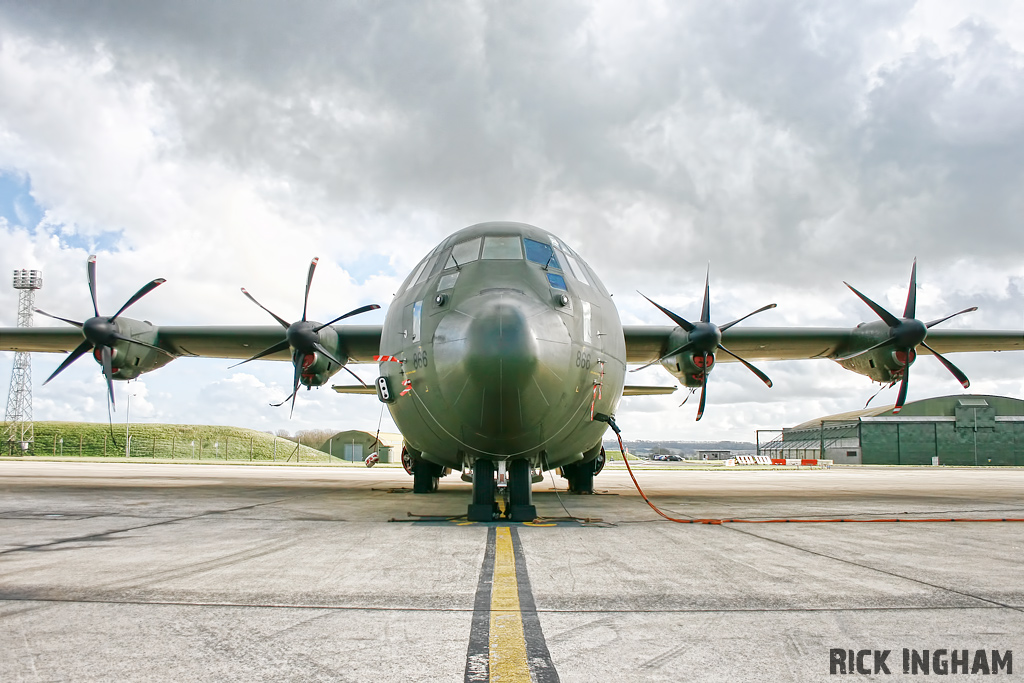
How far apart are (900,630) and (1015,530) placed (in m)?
6.01

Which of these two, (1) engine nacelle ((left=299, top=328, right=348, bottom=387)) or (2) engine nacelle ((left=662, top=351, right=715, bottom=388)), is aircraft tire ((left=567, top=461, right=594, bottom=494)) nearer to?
(2) engine nacelle ((left=662, top=351, right=715, bottom=388))

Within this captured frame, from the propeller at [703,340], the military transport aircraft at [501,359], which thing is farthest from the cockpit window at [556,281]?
the propeller at [703,340]

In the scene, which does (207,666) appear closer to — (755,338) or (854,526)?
(854,526)

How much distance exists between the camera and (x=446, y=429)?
26.4ft

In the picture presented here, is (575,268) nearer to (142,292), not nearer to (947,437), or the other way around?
(142,292)

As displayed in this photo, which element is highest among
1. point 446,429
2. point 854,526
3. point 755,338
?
point 755,338

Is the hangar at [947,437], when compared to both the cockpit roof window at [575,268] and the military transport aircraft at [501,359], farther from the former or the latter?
the cockpit roof window at [575,268]

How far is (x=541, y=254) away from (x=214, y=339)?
11.4 metres

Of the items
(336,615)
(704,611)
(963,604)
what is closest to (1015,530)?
(963,604)

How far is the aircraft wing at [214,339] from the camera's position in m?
16.0

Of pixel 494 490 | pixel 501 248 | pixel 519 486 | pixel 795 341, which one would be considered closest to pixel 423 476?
pixel 494 490

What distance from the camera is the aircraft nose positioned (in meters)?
6.97

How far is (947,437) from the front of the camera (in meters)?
60.0

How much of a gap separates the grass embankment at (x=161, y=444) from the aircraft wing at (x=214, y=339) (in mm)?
48947
